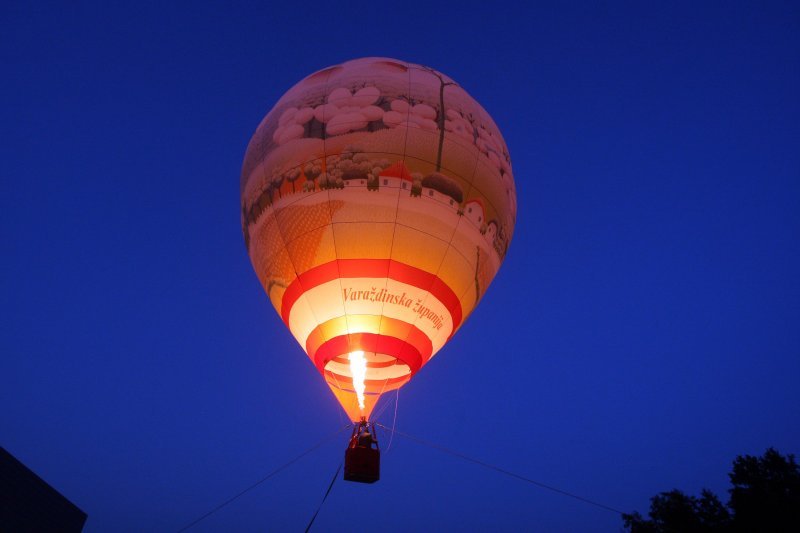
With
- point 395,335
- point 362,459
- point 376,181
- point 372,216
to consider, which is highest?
point 376,181

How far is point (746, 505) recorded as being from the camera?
1129 cm

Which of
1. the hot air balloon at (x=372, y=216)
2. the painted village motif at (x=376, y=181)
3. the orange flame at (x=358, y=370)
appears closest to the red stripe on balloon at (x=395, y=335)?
the hot air balloon at (x=372, y=216)

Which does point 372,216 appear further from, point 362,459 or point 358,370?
point 362,459

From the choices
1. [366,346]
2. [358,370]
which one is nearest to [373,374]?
[358,370]

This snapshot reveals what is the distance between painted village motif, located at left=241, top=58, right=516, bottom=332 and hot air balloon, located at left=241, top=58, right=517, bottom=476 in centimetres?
2

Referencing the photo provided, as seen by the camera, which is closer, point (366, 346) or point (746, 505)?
point (366, 346)

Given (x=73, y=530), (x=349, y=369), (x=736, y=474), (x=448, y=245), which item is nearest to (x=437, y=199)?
(x=448, y=245)

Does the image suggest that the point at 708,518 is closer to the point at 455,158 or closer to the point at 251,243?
the point at 455,158

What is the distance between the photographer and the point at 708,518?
11.9 metres

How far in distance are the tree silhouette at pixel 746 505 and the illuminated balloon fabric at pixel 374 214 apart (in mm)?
8214

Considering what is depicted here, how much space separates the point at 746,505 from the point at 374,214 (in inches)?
411

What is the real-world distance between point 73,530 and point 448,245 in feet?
108

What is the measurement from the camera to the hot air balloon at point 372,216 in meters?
6.55

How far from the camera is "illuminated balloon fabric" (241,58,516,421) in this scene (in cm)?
655
